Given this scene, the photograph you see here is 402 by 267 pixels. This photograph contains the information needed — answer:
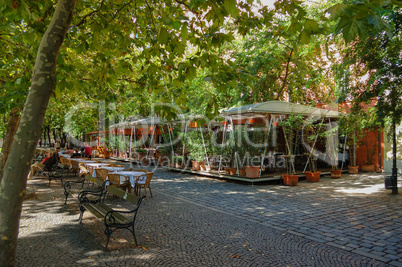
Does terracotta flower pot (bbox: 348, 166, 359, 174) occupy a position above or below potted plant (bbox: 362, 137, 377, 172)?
below

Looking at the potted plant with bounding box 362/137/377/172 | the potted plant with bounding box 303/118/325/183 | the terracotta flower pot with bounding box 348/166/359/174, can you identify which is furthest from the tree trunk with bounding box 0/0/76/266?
the potted plant with bounding box 362/137/377/172

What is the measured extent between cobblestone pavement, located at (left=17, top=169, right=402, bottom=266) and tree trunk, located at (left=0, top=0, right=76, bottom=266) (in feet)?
6.04

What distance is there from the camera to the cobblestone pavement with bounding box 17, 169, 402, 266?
13.6ft

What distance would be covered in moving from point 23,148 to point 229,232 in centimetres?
410

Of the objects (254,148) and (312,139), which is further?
(312,139)

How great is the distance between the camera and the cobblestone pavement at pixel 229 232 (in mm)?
4156

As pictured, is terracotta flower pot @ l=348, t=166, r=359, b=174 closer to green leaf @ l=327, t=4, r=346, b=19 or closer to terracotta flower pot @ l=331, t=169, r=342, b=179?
terracotta flower pot @ l=331, t=169, r=342, b=179

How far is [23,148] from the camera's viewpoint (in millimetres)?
2395

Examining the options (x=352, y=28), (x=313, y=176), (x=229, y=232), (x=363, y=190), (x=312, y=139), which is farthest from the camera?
(x=312, y=139)

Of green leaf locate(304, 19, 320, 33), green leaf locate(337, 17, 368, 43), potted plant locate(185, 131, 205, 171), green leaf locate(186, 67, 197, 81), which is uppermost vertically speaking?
green leaf locate(304, 19, 320, 33)

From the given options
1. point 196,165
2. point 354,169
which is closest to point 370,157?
point 354,169

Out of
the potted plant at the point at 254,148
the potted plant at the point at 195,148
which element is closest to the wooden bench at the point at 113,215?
the potted plant at the point at 254,148

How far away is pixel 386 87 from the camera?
8188mm

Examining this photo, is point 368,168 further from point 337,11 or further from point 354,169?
point 337,11
